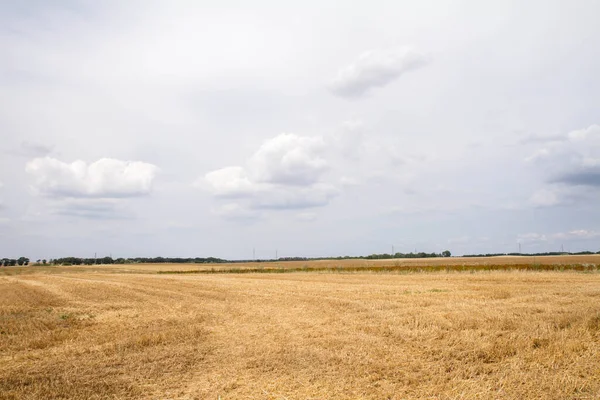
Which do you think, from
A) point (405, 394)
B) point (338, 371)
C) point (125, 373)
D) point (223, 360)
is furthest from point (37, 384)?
point (405, 394)

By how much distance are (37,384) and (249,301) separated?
1385cm

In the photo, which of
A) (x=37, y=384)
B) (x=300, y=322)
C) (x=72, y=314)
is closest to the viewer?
(x=37, y=384)

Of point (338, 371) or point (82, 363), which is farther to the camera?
point (82, 363)

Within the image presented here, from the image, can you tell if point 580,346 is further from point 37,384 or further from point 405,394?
point 37,384

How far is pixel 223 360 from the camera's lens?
10195 mm

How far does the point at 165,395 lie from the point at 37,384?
8.65 feet

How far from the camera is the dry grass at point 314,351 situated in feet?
26.3

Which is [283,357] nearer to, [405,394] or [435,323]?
[405,394]

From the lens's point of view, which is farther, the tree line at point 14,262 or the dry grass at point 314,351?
the tree line at point 14,262

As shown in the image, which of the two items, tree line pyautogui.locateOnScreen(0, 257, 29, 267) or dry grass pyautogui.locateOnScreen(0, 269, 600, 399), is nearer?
dry grass pyautogui.locateOnScreen(0, 269, 600, 399)

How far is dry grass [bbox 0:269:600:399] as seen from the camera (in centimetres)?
801

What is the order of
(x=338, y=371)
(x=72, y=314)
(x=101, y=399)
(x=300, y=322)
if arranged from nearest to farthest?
(x=101, y=399), (x=338, y=371), (x=300, y=322), (x=72, y=314)

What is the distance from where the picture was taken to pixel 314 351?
10.7 metres

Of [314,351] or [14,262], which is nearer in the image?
[314,351]
